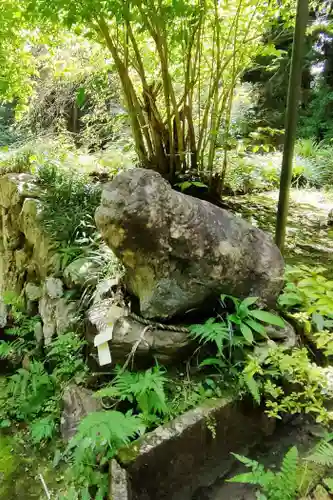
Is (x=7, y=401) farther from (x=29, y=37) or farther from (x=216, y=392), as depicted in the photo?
(x=29, y=37)

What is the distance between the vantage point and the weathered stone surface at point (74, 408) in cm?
236

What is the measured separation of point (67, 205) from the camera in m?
3.64

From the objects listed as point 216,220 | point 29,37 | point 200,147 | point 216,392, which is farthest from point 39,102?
point 216,392

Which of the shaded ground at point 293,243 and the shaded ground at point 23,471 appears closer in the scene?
the shaded ground at point 293,243

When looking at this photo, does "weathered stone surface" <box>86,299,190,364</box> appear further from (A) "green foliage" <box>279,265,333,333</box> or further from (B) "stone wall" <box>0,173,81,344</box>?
(B) "stone wall" <box>0,173,81,344</box>

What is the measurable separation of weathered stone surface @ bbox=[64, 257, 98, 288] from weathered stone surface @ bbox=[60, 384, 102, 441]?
0.77 meters

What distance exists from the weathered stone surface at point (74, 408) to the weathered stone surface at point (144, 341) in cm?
41

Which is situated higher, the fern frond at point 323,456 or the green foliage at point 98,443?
the fern frond at point 323,456

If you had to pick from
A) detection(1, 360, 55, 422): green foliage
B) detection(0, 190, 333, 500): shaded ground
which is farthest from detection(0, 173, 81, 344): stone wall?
detection(0, 190, 333, 500): shaded ground

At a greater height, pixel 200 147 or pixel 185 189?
pixel 200 147

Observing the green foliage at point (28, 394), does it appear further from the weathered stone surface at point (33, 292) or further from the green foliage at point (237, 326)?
the green foliage at point (237, 326)

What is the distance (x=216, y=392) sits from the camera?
2.01m

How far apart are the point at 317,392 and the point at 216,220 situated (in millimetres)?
1094

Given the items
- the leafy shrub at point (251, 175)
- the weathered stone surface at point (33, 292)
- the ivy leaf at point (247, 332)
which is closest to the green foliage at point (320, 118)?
the leafy shrub at point (251, 175)
